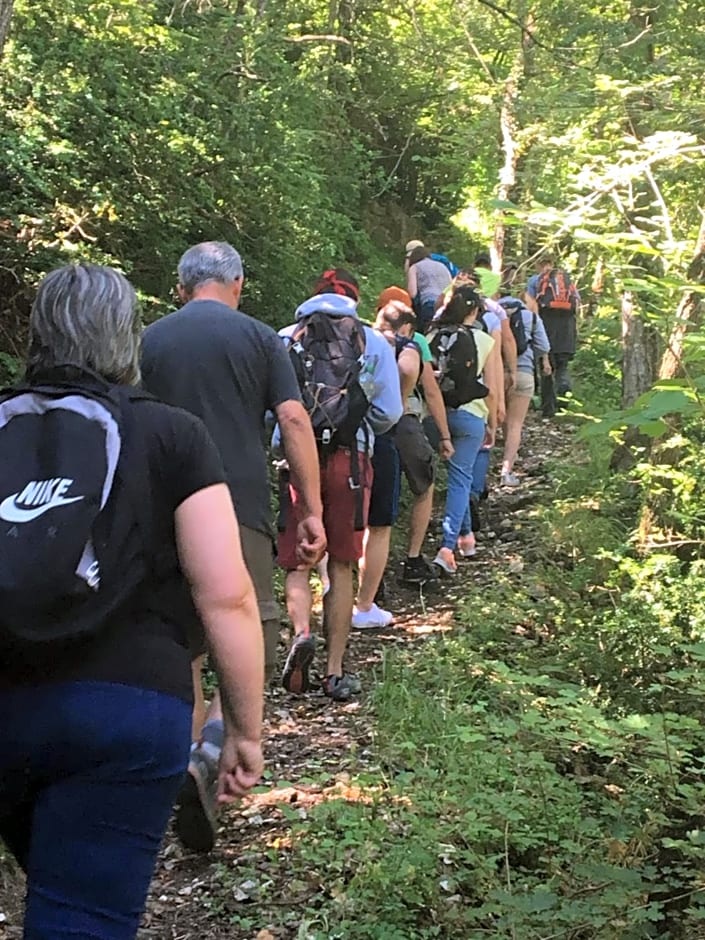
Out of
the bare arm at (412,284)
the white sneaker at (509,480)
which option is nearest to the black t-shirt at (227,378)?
the bare arm at (412,284)

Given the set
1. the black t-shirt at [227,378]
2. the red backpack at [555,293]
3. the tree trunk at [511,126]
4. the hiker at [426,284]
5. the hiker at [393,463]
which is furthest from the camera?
the red backpack at [555,293]

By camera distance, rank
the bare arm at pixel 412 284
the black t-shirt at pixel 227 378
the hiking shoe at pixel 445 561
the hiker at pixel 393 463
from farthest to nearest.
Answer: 1. the bare arm at pixel 412 284
2. the hiking shoe at pixel 445 561
3. the hiker at pixel 393 463
4. the black t-shirt at pixel 227 378

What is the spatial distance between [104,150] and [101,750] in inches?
235

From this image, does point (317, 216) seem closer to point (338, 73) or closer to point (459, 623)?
point (459, 623)

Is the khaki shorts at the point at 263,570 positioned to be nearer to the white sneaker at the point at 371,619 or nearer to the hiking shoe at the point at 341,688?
the hiking shoe at the point at 341,688

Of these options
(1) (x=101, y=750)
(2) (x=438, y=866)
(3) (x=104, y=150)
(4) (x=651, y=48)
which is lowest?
(2) (x=438, y=866)

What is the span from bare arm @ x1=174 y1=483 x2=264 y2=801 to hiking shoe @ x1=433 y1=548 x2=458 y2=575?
17.6 ft

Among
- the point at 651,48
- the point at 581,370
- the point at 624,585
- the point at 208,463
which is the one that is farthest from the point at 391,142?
the point at 208,463

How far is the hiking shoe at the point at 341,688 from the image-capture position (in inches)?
205

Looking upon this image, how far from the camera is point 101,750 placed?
182cm

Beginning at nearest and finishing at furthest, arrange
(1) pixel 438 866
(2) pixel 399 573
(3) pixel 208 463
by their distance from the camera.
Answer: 1. (3) pixel 208 463
2. (1) pixel 438 866
3. (2) pixel 399 573

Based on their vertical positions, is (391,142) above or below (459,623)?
above

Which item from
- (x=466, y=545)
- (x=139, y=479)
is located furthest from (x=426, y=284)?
(x=139, y=479)

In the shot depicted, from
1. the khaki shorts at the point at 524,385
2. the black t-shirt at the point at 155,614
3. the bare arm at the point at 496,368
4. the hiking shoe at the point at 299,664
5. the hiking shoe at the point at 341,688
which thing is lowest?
the hiking shoe at the point at 341,688
